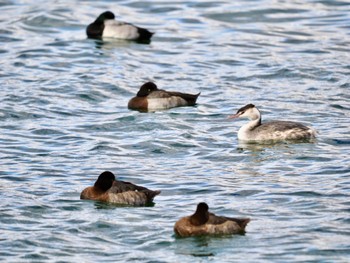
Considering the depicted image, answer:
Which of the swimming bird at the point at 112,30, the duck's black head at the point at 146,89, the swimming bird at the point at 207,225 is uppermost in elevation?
the swimming bird at the point at 112,30

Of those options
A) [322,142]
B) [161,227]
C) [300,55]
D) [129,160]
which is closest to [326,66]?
[300,55]

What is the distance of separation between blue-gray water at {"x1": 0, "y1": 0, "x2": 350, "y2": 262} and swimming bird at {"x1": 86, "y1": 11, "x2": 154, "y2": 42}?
0.82 ft

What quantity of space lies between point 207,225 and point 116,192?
2.41 metres

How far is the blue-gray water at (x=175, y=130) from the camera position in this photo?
622 inches

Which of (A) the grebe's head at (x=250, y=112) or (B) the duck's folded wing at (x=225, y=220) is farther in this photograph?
(A) the grebe's head at (x=250, y=112)

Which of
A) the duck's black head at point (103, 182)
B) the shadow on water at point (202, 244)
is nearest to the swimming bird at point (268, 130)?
the duck's black head at point (103, 182)

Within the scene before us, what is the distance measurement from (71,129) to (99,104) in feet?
7.39

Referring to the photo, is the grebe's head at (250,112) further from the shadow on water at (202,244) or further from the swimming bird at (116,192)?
the shadow on water at (202,244)

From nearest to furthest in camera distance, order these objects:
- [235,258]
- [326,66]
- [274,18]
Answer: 1. [235,258]
2. [326,66]
3. [274,18]

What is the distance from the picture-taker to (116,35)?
31.6m

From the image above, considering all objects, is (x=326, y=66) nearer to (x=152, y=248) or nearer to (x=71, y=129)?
(x=71, y=129)

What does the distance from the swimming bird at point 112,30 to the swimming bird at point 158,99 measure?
6671mm

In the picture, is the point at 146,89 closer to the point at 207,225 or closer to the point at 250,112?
the point at 250,112

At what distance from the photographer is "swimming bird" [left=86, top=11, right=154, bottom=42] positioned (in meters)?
31.3
